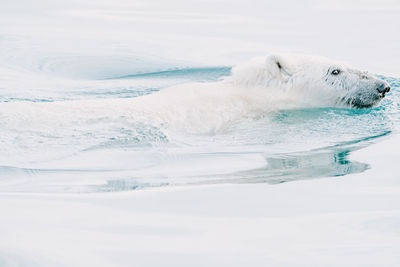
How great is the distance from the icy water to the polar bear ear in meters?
0.41

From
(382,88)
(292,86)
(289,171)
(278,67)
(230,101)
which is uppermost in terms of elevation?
(278,67)

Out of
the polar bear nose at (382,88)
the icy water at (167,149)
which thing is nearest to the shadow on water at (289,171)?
the icy water at (167,149)

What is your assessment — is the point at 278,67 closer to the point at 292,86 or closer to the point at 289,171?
the point at 292,86

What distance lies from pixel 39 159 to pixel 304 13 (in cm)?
1062

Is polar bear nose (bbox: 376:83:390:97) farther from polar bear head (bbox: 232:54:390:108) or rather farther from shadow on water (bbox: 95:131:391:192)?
shadow on water (bbox: 95:131:391:192)

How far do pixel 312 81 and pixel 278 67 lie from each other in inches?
15.5

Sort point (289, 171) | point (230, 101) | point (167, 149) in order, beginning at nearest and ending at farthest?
point (289, 171), point (167, 149), point (230, 101)

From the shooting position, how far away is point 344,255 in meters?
3.30

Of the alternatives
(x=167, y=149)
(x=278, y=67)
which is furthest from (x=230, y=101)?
(x=167, y=149)

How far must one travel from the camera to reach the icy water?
478 centimetres

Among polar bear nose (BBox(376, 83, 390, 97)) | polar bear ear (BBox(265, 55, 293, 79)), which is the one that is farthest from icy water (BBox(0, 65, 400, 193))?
polar bear ear (BBox(265, 55, 293, 79))

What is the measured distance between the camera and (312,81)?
23.1 feet

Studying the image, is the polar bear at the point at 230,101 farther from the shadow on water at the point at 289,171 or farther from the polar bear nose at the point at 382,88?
the shadow on water at the point at 289,171

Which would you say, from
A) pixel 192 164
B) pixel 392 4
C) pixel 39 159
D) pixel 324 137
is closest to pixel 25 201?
pixel 39 159
